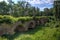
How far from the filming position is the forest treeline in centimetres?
208

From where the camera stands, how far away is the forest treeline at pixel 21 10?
2082mm

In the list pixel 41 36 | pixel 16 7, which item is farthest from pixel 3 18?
pixel 41 36

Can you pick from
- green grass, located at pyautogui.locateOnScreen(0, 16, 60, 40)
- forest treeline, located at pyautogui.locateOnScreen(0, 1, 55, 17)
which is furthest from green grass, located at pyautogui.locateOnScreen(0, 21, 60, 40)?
forest treeline, located at pyautogui.locateOnScreen(0, 1, 55, 17)

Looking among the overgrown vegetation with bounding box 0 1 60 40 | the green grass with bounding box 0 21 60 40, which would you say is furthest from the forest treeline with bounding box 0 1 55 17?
the green grass with bounding box 0 21 60 40

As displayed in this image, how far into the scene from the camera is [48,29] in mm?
2268

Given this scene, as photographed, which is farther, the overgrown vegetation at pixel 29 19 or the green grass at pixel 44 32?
the green grass at pixel 44 32

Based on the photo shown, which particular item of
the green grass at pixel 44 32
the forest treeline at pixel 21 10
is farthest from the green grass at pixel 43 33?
the forest treeline at pixel 21 10

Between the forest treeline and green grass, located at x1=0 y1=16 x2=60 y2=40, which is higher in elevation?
the forest treeline

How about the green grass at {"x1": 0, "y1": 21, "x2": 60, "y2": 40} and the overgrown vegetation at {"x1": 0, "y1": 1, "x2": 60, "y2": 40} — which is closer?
the overgrown vegetation at {"x1": 0, "y1": 1, "x2": 60, "y2": 40}

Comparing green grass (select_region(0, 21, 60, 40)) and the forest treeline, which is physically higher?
the forest treeline

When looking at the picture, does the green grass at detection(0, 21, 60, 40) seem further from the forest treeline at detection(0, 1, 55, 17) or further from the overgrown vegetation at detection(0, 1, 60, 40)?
the forest treeline at detection(0, 1, 55, 17)

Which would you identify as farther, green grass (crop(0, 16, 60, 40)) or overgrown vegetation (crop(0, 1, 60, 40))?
green grass (crop(0, 16, 60, 40))

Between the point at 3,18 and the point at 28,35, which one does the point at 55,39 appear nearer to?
the point at 28,35

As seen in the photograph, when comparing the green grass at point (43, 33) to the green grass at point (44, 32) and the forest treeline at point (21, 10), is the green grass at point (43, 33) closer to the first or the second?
the green grass at point (44, 32)
